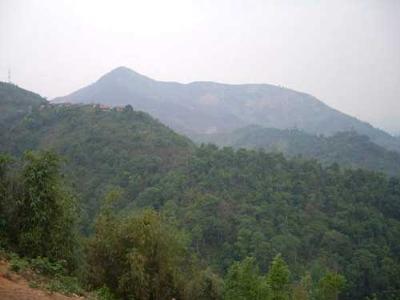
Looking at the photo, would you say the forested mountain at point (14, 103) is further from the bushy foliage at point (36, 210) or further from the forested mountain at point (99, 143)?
the bushy foliage at point (36, 210)

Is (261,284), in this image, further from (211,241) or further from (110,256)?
(211,241)

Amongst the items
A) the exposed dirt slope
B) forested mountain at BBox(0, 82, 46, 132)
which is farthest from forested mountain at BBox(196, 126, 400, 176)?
the exposed dirt slope

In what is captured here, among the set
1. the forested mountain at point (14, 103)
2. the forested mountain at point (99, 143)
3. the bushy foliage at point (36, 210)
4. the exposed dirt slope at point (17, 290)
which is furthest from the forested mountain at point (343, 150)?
the exposed dirt slope at point (17, 290)

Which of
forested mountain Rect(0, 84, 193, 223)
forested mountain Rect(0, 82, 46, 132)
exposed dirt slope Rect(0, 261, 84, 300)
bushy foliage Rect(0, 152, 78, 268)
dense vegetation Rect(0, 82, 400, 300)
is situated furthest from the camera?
forested mountain Rect(0, 82, 46, 132)

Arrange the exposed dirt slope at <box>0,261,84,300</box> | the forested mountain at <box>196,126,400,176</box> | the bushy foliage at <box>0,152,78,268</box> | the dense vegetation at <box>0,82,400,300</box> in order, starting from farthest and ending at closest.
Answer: the forested mountain at <box>196,126,400,176</box>
the dense vegetation at <box>0,82,400,300</box>
the bushy foliage at <box>0,152,78,268</box>
the exposed dirt slope at <box>0,261,84,300</box>

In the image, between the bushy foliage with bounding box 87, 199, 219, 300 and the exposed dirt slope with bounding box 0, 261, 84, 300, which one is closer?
the exposed dirt slope with bounding box 0, 261, 84, 300

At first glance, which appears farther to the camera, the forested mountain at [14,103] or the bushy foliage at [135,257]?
the forested mountain at [14,103]

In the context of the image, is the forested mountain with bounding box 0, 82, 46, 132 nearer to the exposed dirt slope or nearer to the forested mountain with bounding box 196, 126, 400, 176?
the forested mountain with bounding box 196, 126, 400, 176

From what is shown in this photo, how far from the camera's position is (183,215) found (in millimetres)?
32656

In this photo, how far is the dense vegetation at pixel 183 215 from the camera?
11.4 metres

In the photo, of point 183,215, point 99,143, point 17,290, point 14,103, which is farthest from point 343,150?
point 17,290

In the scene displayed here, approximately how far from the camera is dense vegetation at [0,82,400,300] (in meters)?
11.4

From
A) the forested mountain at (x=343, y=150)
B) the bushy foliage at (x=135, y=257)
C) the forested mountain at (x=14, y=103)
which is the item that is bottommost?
the bushy foliage at (x=135, y=257)

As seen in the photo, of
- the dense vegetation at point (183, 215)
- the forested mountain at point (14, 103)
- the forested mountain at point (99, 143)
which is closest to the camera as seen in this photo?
the dense vegetation at point (183, 215)
